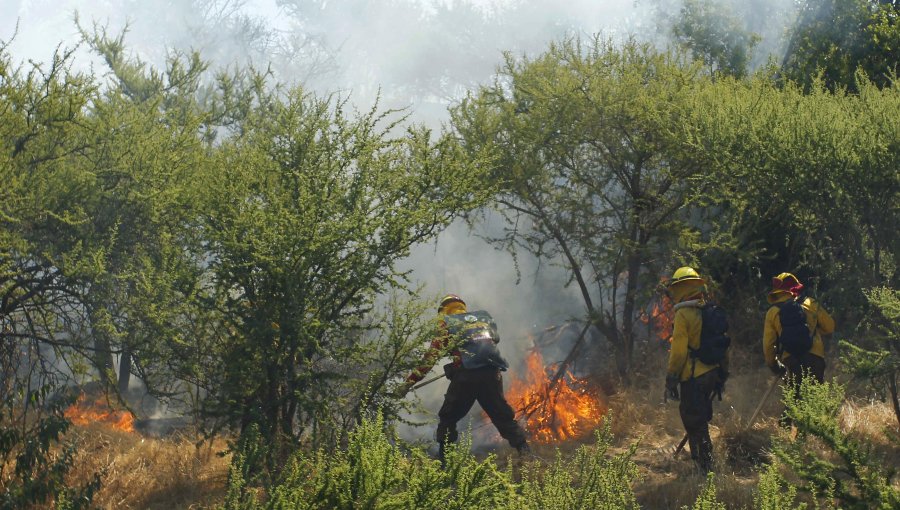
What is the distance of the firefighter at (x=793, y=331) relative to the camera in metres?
9.11

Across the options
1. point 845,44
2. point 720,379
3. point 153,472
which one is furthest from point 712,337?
point 845,44

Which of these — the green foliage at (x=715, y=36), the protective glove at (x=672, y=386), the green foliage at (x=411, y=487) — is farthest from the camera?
the green foliage at (x=715, y=36)

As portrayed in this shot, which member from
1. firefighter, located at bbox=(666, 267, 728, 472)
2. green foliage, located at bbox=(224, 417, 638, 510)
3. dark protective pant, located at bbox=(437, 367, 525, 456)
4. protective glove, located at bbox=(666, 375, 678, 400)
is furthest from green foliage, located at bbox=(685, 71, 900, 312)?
green foliage, located at bbox=(224, 417, 638, 510)

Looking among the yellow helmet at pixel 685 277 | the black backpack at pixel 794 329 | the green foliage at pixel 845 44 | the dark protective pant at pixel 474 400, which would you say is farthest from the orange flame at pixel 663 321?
the yellow helmet at pixel 685 277

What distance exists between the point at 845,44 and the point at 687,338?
10.1 m

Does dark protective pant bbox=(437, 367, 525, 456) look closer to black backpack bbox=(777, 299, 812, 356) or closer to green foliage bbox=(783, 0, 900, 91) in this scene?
black backpack bbox=(777, 299, 812, 356)

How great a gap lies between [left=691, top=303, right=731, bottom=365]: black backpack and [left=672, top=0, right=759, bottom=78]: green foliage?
10702 mm

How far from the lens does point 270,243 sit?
22.2ft

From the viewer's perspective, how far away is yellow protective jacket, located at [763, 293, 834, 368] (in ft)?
30.4

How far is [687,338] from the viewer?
8.08 meters

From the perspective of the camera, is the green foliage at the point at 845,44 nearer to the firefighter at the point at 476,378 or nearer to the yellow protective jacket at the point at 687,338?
the yellow protective jacket at the point at 687,338

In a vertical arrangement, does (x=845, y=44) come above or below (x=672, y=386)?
above

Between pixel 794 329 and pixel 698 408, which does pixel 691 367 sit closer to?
pixel 698 408

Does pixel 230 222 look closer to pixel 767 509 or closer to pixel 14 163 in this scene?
pixel 14 163
